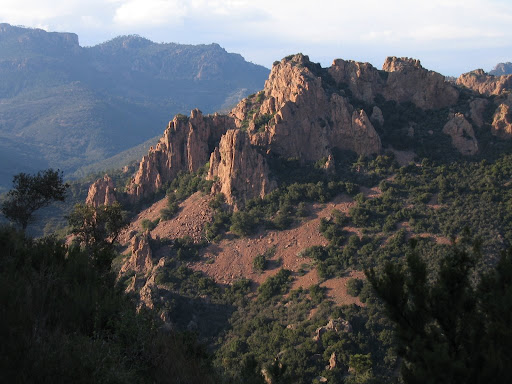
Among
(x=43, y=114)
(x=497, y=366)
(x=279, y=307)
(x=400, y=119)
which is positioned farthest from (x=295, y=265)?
(x=43, y=114)

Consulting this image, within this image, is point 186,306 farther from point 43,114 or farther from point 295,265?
point 43,114

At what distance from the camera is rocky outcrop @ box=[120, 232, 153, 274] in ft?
124

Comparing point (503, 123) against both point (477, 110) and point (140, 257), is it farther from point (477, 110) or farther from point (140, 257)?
point (140, 257)

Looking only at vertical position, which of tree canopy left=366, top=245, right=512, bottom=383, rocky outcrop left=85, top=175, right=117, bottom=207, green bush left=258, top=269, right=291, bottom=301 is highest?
tree canopy left=366, top=245, right=512, bottom=383

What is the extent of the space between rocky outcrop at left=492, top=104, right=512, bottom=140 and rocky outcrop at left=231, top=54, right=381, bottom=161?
38.6ft

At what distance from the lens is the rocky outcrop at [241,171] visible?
42031mm

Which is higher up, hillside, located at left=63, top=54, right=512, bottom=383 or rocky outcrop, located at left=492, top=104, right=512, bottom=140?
rocky outcrop, located at left=492, top=104, right=512, bottom=140

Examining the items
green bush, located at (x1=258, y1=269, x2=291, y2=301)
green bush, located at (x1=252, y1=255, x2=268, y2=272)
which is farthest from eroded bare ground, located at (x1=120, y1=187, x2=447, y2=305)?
green bush, located at (x1=258, y1=269, x2=291, y2=301)

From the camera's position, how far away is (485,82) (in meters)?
64.9

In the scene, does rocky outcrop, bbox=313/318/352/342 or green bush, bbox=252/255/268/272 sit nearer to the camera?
rocky outcrop, bbox=313/318/352/342

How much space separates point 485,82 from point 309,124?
34943 millimetres

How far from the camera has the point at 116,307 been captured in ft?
36.7

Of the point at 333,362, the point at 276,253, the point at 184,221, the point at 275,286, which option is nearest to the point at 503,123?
the point at 276,253

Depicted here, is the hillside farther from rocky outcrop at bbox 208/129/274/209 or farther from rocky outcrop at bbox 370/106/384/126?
rocky outcrop at bbox 370/106/384/126
